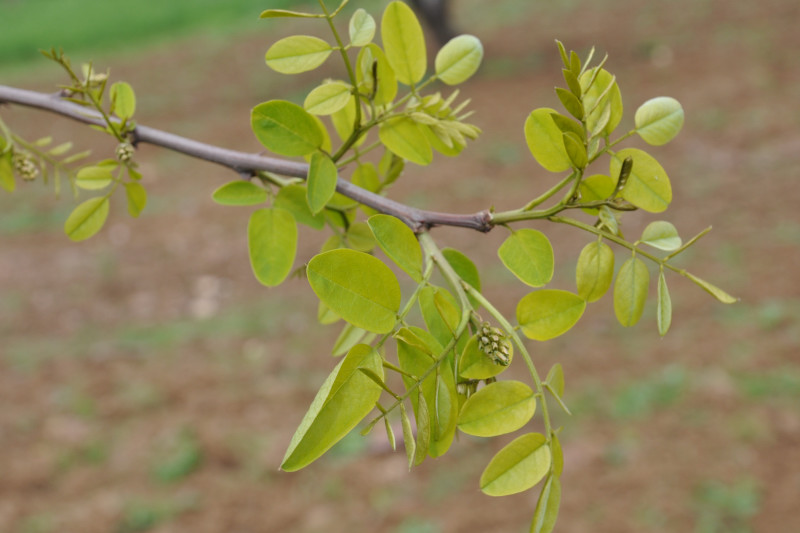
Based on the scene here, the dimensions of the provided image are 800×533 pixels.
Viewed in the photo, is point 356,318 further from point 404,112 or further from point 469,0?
point 469,0

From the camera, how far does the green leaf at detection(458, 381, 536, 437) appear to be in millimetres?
444

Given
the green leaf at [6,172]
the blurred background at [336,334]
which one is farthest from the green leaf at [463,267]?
the blurred background at [336,334]

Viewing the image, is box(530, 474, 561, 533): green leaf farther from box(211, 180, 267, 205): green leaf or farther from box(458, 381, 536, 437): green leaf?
box(211, 180, 267, 205): green leaf

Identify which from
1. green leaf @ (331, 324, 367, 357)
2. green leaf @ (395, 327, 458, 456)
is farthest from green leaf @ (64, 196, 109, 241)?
green leaf @ (395, 327, 458, 456)

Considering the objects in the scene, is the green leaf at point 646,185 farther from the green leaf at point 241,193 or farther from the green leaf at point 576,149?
the green leaf at point 241,193

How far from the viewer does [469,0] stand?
384 inches

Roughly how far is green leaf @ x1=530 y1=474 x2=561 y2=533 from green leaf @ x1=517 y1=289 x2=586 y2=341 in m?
0.10

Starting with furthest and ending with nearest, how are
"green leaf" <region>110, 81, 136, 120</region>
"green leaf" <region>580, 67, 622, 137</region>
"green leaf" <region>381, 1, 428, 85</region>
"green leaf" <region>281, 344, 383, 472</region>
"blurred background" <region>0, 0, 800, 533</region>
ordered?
1. "blurred background" <region>0, 0, 800, 533</region>
2. "green leaf" <region>110, 81, 136, 120</region>
3. "green leaf" <region>381, 1, 428, 85</region>
4. "green leaf" <region>580, 67, 622, 137</region>
5. "green leaf" <region>281, 344, 383, 472</region>

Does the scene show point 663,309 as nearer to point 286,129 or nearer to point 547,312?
point 547,312

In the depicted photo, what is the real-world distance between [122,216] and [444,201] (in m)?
2.30

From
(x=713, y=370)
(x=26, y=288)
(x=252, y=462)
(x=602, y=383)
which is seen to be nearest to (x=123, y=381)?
(x=252, y=462)

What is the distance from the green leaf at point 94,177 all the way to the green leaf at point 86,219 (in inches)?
0.6

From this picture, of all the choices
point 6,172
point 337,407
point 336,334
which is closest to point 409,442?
point 337,407

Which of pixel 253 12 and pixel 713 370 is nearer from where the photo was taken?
pixel 713 370
